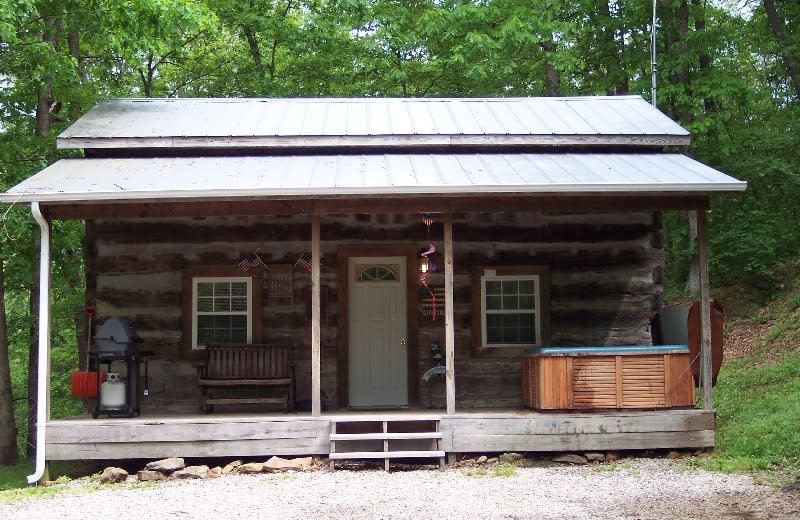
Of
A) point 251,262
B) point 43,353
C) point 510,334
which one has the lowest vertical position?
point 43,353

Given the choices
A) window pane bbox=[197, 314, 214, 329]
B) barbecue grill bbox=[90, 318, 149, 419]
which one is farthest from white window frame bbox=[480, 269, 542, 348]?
barbecue grill bbox=[90, 318, 149, 419]

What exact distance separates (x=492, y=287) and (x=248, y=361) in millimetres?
3321

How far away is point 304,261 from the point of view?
36.1 feet

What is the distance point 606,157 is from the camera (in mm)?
→ 10703

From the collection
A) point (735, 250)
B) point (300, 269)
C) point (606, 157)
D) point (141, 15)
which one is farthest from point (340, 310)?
point (735, 250)

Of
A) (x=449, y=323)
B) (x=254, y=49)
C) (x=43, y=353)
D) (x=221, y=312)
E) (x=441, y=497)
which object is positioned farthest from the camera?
(x=254, y=49)

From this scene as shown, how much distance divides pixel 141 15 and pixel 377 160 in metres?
4.05

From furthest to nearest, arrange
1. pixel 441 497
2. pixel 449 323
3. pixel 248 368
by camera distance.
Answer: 1. pixel 248 368
2. pixel 449 323
3. pixel 441 497

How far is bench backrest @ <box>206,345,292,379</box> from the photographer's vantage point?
1061 centimetres

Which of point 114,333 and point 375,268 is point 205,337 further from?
point 375,268

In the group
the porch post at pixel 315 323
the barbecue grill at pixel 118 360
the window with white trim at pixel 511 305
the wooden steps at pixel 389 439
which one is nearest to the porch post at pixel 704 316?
the window with white trim at pixel 511 305

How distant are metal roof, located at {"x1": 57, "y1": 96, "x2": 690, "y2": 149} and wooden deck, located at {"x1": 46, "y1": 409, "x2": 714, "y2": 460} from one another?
3.58m

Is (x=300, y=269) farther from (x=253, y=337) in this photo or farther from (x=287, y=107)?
(x=287, y=107)

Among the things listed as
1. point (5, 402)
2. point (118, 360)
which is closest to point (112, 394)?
point (118, 360)
